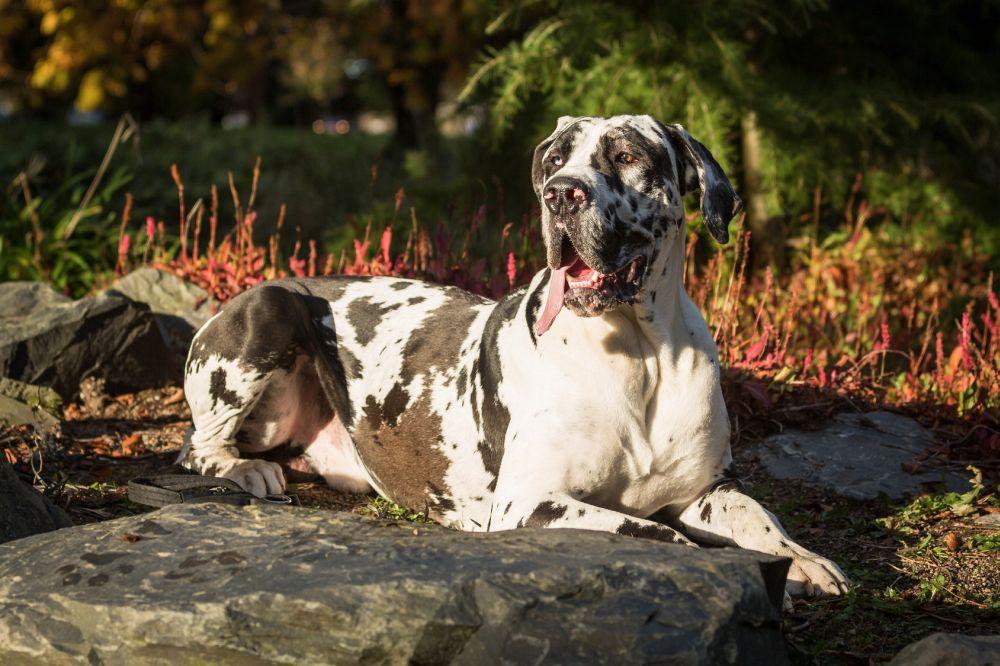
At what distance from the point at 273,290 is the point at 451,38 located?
346 inches

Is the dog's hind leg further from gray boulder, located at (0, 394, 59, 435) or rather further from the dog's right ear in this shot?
the dog's right ear

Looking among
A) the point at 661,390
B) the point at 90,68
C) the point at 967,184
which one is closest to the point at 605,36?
the point at 967,184

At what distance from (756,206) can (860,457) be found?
343 cm

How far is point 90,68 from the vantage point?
1283cm

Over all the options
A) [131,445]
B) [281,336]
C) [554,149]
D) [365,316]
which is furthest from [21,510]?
[554,149]

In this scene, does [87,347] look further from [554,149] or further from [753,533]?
[753,533]

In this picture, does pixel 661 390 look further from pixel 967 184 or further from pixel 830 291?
pixel 967 184

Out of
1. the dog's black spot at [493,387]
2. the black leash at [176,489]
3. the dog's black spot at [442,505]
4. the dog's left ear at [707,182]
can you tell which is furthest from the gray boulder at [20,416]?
the dog's left ear at [707,182]

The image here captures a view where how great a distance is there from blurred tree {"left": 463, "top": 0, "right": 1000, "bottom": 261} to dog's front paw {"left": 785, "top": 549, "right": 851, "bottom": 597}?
410cm

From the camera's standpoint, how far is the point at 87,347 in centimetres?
605

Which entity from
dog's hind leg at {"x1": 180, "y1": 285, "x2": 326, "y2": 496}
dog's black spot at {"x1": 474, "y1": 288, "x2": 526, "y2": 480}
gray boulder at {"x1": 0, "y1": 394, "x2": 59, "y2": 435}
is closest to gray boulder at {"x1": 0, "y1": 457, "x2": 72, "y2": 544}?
dog's hind leg at {"x1": 180, "y1": 285, "x2": 326, "y2": 496}

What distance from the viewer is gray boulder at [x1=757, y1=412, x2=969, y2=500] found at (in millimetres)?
4766

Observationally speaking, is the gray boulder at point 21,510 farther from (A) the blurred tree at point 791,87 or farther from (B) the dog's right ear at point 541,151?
(A) the blurred tree at point 791,87

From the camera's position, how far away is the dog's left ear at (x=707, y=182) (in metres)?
3.78
